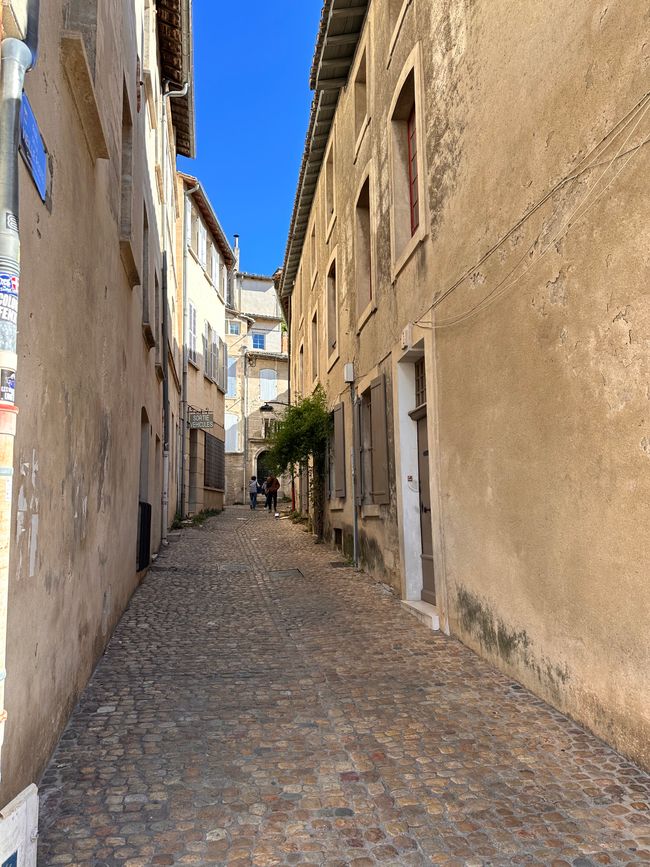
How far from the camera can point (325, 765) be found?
10.0ft

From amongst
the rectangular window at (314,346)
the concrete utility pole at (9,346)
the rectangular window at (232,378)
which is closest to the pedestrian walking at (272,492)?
the rectangular window at (314,346)

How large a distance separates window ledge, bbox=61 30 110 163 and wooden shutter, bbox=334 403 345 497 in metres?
7.22

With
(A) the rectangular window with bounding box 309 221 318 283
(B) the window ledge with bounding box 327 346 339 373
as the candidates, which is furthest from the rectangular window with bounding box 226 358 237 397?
(B) the window ledge with bounding box 327 346 339 373

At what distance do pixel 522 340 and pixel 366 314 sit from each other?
4.92 meters

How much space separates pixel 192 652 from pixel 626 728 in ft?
10.6

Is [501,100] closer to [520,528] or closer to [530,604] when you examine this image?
[520,528]

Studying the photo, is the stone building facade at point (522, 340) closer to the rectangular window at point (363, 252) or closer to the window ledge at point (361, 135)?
the window ledge at point (361, 135)

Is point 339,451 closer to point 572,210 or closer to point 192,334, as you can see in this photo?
point 572,210

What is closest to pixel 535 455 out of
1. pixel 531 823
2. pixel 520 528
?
pixel 520 528

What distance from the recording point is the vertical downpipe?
192 centimetres

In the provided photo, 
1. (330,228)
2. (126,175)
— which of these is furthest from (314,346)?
(126,175)

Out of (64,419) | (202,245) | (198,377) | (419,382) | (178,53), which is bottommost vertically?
(64,419)

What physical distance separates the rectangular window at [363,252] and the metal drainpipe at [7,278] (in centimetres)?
735

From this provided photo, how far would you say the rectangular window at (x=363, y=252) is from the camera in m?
9.44
